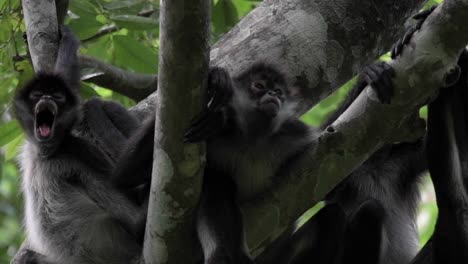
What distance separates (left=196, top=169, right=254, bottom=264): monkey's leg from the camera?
4125 mm

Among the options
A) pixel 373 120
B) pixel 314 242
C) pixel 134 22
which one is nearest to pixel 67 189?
pixel 134 22

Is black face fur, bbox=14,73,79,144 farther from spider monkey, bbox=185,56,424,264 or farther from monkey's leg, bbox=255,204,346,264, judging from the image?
monkey's leg, bbox=255,204,346,264

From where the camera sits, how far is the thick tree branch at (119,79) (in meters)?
5.55

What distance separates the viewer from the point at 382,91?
12.6ft

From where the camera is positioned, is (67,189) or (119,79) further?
(119,79)

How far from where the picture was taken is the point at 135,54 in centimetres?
530

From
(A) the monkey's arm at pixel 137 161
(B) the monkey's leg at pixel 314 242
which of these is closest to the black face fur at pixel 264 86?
(A) the monkey's arm at pixel 137 161

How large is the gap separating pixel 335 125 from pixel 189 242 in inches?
38.0

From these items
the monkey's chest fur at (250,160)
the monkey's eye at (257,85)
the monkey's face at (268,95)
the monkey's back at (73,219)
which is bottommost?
the monkey's back at (73,219)

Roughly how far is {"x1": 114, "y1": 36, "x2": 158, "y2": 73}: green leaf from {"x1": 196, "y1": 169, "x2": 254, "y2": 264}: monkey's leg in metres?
1.27

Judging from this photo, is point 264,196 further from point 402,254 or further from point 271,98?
point 402,254

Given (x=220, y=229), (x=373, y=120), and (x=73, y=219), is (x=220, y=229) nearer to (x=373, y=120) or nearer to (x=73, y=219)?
(x=373, y=120)

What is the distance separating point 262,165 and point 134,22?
1287mm

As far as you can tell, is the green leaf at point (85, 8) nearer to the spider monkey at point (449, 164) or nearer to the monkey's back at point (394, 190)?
the monkey's back at point (394, 190)
